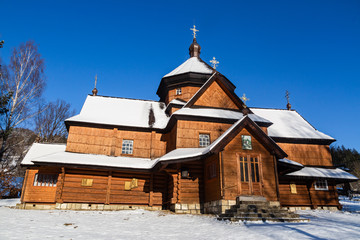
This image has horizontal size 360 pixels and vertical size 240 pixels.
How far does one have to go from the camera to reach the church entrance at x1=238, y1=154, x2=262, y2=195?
1353 cm

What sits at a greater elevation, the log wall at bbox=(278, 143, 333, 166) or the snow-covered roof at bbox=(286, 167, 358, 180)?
the log wall at bbox=(278, 143, 333, 166)

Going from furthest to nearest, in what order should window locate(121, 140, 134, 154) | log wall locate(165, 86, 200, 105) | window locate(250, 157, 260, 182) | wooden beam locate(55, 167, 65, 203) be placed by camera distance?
log wall locate(165, 86, 200, 105)
window locate(121, 140, 134, 154)
wooden beam locate(55, 167, 65, 203)
window locate(250, 157, 260, 182)

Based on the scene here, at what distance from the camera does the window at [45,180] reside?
17.5m

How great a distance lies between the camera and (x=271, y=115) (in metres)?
25.0

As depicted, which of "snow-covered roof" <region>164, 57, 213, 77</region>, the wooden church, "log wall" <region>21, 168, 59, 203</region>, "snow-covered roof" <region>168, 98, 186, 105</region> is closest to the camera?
the wooden church

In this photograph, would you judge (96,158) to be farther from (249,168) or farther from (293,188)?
(293,188)

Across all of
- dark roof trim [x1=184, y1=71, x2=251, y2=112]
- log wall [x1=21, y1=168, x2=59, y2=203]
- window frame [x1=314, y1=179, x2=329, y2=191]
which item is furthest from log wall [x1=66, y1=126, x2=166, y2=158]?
window frame [x1=314, y1=179, x2=329, y2=191]

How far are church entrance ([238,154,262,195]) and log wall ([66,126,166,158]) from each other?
289 inches

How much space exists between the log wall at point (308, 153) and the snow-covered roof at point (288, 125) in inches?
32.9

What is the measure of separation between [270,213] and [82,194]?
1173 centimetres

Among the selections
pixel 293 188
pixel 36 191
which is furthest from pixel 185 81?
pixel 36 191

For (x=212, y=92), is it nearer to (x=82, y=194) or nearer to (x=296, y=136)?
(x=296, y=136)

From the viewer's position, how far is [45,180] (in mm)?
17688

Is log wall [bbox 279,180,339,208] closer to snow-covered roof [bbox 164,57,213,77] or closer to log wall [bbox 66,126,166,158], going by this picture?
log wall [bbox 66,126,166,158]
